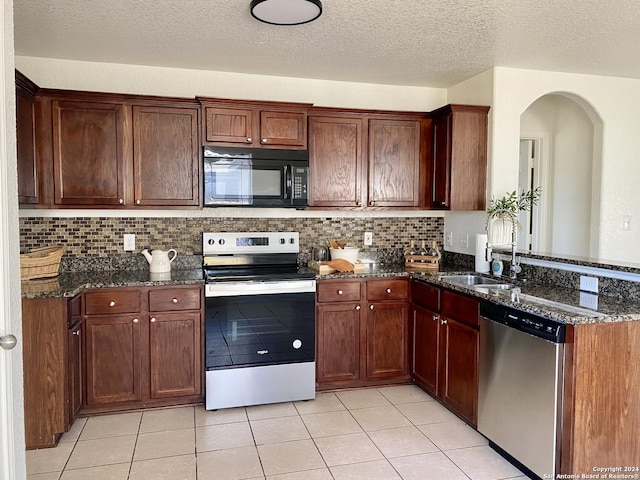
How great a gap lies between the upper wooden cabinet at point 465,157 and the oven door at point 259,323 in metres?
1.30

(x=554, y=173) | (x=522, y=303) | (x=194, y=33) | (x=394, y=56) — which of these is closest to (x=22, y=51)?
(x=194, y=33)

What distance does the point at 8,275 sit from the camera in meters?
A: 1.50

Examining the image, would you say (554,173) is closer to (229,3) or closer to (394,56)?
(394,56)

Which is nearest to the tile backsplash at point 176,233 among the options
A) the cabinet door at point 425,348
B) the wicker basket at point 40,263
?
the wicker basket at point 40,263

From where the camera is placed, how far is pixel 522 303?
2.44 meters

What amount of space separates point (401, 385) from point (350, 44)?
242 centimetres

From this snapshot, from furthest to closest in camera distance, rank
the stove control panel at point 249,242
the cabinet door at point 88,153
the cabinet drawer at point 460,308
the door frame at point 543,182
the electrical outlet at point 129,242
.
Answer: the door frame at point 543,182, the stove control panel at point 249,242, the electrical outlet at point 129,242, the cabinet door at point 88,153, the cabinet drawer at point 460,308

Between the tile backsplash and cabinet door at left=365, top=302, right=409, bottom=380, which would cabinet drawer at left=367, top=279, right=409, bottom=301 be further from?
the tile backsplash

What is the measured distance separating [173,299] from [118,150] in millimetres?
1083

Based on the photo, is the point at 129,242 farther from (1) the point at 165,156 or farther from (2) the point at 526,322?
(2) the point at 526,322

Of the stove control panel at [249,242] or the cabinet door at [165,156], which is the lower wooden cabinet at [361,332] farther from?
the cabinet door at [165,156]

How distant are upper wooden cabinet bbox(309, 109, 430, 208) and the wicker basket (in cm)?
178

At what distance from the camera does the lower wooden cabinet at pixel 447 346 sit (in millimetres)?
2902

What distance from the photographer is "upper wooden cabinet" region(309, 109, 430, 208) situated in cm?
374
